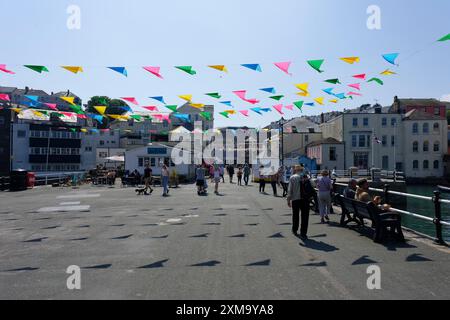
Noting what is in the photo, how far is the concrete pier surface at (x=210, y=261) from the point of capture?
17.9ft

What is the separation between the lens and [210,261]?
7133 mm

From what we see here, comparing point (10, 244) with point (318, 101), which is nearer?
point (10, 244)

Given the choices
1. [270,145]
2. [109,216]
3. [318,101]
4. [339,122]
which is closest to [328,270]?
[109,216]

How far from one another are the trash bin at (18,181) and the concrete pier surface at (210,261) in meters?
17.3

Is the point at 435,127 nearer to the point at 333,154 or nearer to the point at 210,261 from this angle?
the point at 333,154

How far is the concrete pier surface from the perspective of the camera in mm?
5449

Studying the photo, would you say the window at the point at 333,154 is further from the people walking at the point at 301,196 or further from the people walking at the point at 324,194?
the people walking at the point at 301,196

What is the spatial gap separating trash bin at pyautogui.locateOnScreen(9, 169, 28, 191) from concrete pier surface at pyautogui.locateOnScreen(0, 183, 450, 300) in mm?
17259

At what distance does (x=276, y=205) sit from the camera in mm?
17062

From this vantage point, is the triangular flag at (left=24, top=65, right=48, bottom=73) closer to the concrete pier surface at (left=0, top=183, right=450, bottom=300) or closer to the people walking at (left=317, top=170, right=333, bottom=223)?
the concrete pier surface at (left=0, top=183, right=450, bottom=300)

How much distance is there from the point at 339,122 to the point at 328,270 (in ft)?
214

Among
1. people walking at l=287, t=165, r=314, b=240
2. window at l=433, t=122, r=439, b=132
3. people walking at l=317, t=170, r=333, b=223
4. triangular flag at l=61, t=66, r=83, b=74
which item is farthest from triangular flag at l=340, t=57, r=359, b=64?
window at l=433, t=122, r=439, b=132
